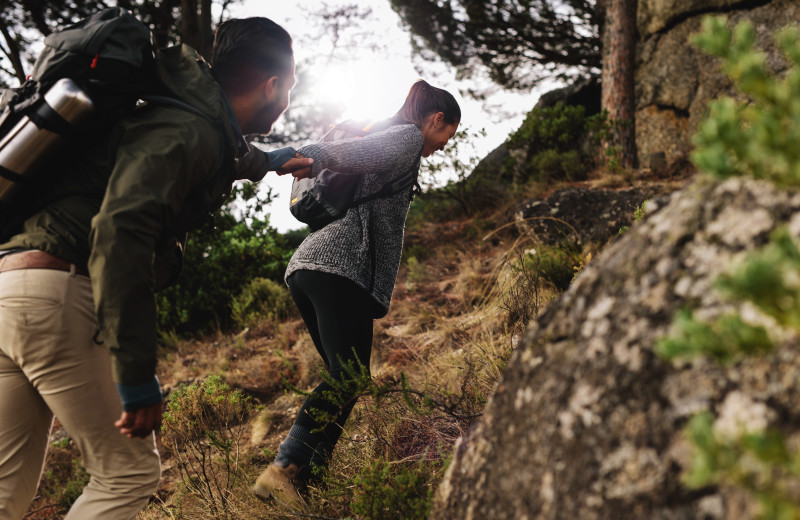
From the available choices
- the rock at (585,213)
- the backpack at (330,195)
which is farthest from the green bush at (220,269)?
the backpack at (330,195)

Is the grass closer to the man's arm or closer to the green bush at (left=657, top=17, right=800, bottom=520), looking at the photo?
the man's arm

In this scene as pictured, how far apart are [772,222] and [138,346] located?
4.70 ft

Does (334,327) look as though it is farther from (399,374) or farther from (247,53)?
(399,374)

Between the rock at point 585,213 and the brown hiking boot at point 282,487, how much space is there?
143 inches

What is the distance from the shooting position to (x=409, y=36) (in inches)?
423

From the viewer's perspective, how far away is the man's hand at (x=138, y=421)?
1.38 metres

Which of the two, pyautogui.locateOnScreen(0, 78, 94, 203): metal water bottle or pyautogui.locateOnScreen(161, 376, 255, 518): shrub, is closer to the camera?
pyautogui.locateOnScreen(0, 78, 94, 203): metal water bottle

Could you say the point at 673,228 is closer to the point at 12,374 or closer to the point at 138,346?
the point at 138,346

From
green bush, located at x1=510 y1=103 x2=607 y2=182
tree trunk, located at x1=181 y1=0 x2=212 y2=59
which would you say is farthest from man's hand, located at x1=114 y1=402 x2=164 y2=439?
green bush, located at x1=510 y1=103 x2=607 y2=182

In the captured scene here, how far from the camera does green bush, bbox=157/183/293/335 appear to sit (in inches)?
244

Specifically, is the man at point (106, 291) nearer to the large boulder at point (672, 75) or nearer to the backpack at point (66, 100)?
the backpack at point (66, 100)

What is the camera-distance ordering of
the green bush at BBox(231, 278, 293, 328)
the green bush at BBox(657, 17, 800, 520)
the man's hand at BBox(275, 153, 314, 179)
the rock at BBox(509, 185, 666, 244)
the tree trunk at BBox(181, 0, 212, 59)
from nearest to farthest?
the green bush at BBox(657, 17, 800, 520) → the man's hand at BBox(275, 153, 314, 179) → the rock at BBox(509, 185, 666, 244) → the green bush at BBox(231, 278, 293, 328) → the tree trunk at BBox(181, 0, 212, 59)

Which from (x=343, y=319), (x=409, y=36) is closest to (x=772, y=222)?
(x=343, y=319)

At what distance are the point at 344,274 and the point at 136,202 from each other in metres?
0.93
